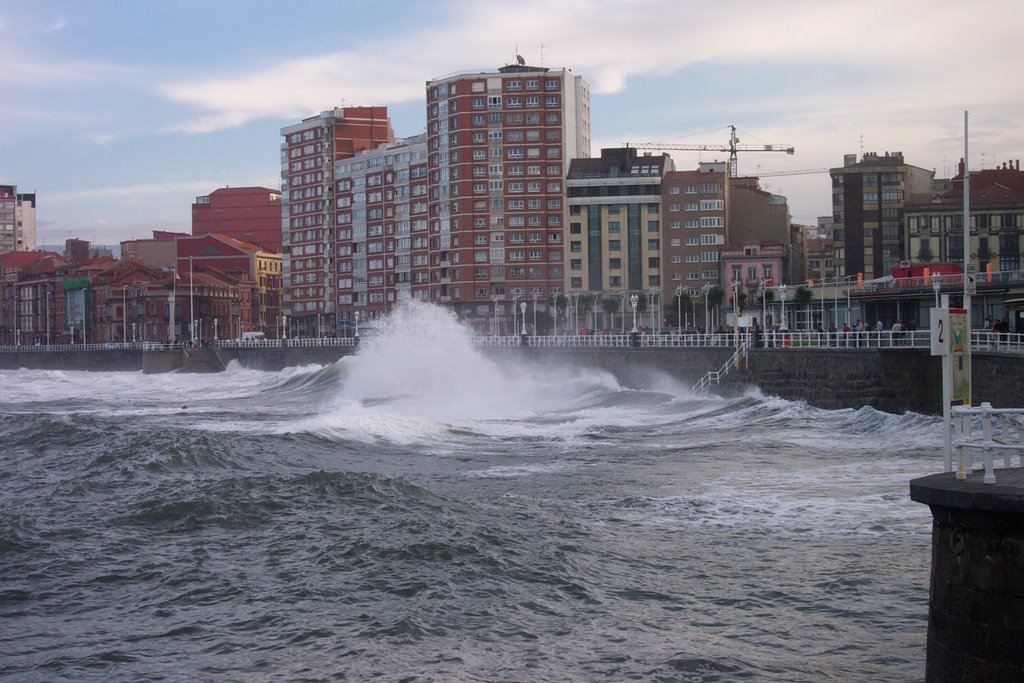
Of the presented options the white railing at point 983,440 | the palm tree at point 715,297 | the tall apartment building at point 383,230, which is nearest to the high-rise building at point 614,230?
the palm tree at point 715,297

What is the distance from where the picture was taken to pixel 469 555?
49.1 ft

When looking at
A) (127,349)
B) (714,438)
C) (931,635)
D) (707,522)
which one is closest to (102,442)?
(714,438)

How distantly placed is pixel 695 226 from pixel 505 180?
17123 millimetres

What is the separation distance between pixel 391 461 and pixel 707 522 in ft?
→ 35.3

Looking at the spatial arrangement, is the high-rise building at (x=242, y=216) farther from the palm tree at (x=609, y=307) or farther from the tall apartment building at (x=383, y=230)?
the palm tree at (x=609, y=307)

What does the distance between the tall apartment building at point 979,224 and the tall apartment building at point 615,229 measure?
2285 centimetres

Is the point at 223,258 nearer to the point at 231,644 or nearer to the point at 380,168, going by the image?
the point at 380,168

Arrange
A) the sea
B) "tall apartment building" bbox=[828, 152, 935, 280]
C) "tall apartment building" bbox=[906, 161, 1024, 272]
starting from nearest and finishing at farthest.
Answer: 1. the sea
2. "tall apartment building" bbox=[906, 161, 1024, 272]
3. "tall apartment building" bbox=[828, 152, 935, 280]

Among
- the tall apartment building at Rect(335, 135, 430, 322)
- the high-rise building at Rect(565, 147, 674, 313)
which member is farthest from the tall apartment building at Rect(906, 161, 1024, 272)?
the tall apartment building at Rect(335, 135, 430, 322)

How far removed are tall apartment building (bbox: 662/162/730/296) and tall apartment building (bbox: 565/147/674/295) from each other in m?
1.57

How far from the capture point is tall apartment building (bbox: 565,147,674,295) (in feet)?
314

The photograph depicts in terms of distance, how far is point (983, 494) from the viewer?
7980 mm

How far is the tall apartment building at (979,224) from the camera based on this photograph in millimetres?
73188

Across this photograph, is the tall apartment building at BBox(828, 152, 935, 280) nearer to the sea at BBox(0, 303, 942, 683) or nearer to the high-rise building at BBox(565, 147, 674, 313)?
the high-rise building at BBox(565, 147, 674, 313)
